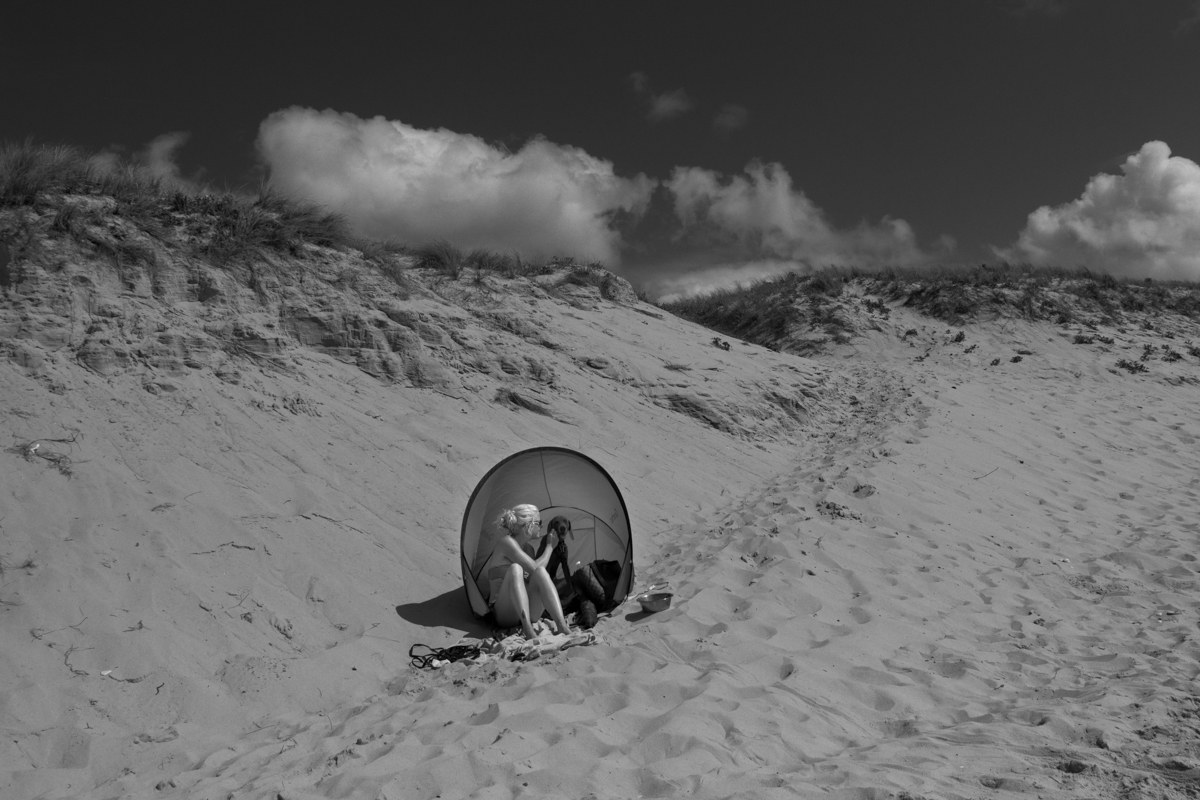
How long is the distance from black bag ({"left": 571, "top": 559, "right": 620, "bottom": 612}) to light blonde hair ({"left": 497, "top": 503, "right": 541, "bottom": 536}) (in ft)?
1.57

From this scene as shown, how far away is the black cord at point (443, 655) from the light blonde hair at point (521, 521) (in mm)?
855

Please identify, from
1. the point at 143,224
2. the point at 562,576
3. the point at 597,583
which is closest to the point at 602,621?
the point at 597,583

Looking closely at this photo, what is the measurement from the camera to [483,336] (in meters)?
9.73

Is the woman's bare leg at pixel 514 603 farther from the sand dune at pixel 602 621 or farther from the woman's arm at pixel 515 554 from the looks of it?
the sand dune at pixel 602 621

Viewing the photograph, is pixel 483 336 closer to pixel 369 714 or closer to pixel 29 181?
pixel 29 181

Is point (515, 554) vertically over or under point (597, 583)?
over

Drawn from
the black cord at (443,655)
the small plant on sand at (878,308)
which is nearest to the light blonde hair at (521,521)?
the black cord at (443,655)

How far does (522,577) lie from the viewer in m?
5.10

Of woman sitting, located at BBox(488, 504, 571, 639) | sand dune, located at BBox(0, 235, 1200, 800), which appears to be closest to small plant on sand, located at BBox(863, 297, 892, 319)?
sand dune, located at BBox(0, 235, 1200, 800)

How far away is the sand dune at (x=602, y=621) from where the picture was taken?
3502 mm

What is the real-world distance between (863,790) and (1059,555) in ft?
15.1

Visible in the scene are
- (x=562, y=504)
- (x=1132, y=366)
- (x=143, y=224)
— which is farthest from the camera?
(x=1132, y=366)

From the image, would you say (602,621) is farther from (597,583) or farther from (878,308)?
(878,308)

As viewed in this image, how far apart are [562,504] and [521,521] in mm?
597
